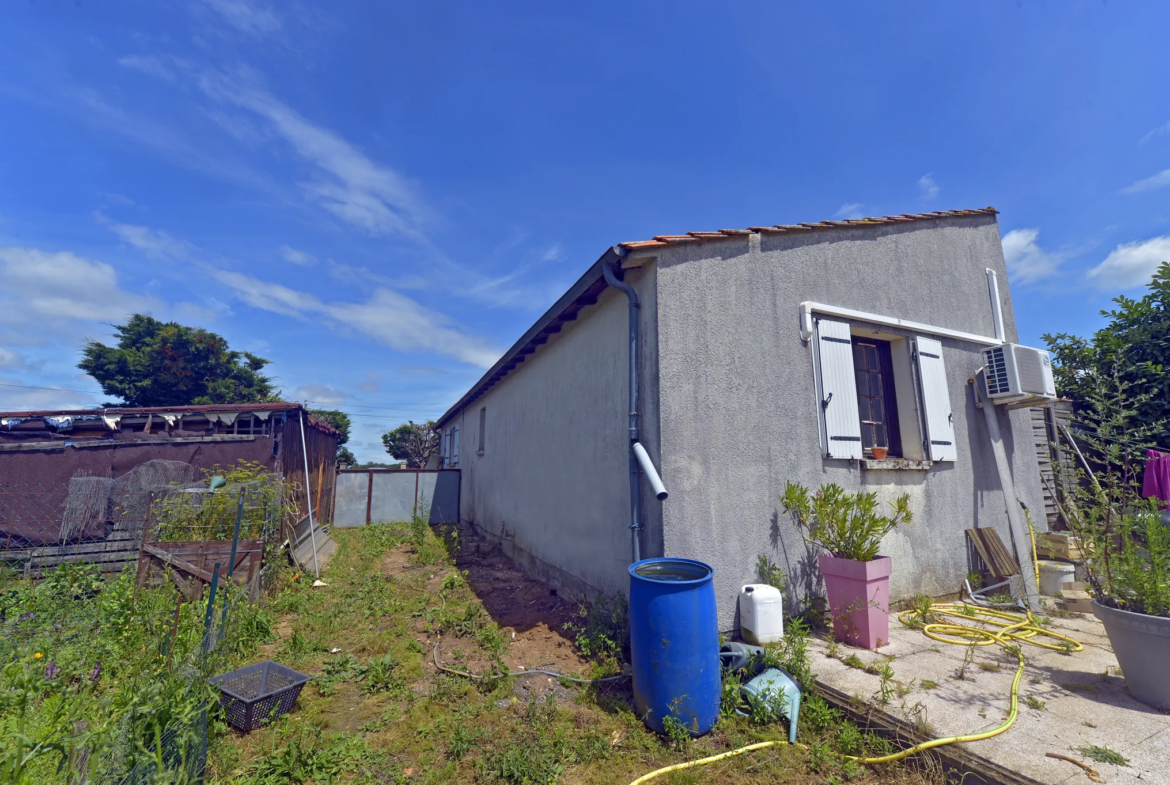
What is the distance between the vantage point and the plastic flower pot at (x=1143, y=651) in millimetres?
2811

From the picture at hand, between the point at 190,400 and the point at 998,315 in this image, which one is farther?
the point at 190,400

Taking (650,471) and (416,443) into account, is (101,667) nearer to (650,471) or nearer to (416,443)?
(650,471)

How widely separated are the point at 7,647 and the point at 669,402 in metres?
4.68

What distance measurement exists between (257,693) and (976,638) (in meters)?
5.41

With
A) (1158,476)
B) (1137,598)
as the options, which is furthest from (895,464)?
(1158,476)

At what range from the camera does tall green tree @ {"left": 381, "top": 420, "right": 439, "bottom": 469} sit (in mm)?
26984

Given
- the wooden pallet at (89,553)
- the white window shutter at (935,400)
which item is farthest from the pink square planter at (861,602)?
the wooden pallet at (89,553)

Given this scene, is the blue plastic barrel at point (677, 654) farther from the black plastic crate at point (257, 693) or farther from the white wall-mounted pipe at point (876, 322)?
the white wall-mounted pipe at point (876, 322)

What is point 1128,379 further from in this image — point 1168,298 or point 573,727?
point 573,727

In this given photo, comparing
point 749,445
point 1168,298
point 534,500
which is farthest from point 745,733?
point 1168,298

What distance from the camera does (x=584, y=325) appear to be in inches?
224

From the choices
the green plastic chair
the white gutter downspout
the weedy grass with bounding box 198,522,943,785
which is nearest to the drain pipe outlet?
the white gutter downspout

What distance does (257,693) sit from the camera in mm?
3346

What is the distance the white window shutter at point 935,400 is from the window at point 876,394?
32 centimetres
